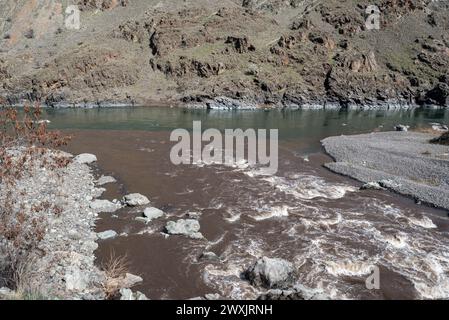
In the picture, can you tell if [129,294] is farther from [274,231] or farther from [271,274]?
[274,231]

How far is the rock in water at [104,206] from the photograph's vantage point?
65.5ft

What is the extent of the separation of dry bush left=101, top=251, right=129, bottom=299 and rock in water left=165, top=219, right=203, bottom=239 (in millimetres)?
3037

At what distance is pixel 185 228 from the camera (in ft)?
58.9

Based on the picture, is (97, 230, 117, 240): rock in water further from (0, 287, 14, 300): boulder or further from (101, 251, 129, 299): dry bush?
(0, 287, 14, 300): boulder

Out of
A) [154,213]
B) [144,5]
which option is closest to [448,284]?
[154,213]

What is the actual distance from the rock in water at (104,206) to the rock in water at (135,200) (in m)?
0.64

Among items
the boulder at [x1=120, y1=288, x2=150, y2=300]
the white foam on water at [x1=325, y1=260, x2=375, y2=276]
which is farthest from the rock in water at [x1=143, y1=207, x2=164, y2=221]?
the white foam on water at [x1=325, y1=260, x2=375, y2=276]

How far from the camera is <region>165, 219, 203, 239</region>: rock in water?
1756 centimetres

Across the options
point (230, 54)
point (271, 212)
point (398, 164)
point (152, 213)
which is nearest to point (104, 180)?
point (152, 213)

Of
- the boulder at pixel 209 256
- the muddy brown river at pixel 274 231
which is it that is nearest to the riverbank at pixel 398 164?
the muddy brown river at pixel 274 231

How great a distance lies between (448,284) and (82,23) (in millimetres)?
127254

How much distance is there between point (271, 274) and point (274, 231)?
16.9ft

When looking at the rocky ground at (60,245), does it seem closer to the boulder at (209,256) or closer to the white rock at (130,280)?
the white rock at (130,280)

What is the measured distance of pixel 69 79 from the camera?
91.6m
